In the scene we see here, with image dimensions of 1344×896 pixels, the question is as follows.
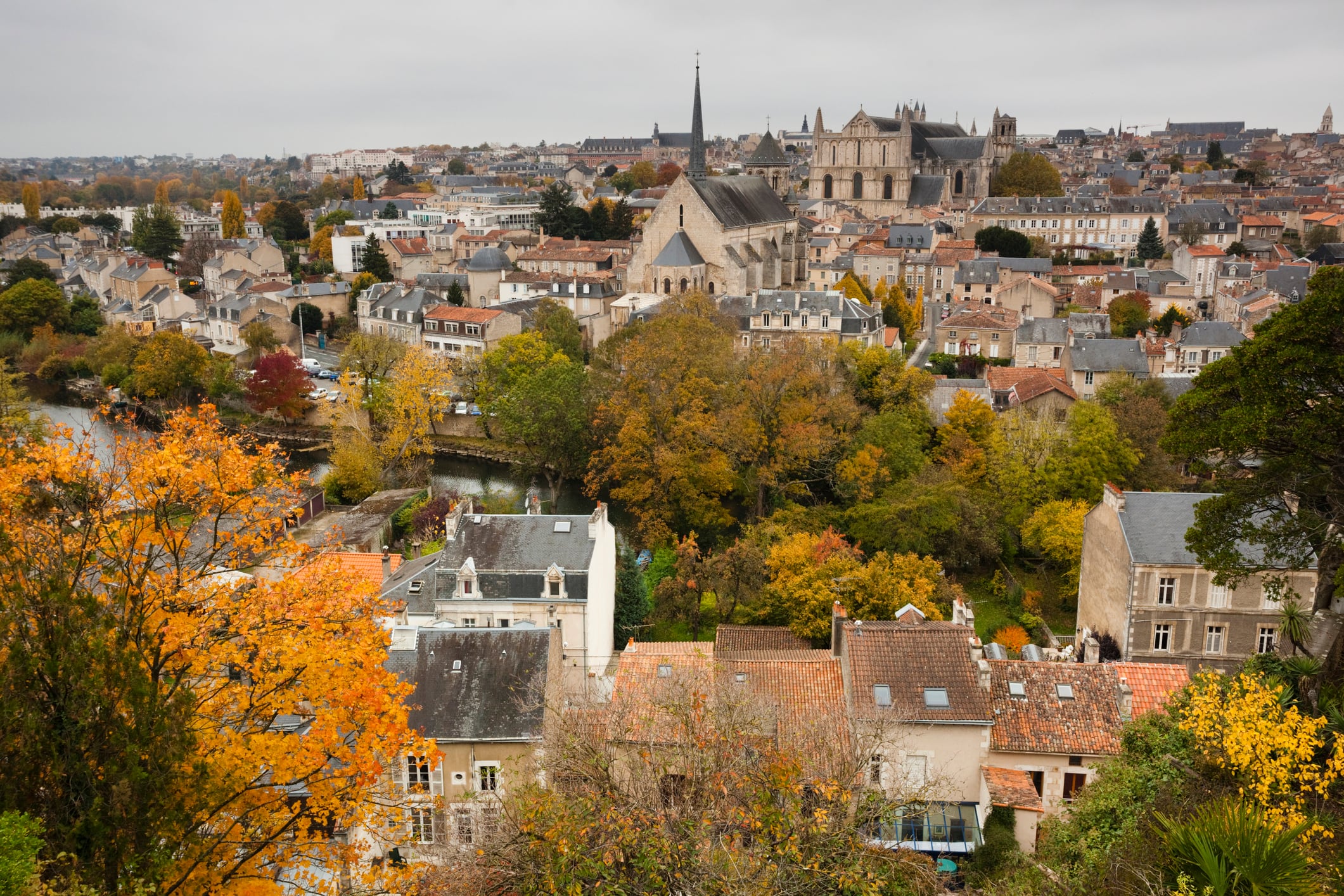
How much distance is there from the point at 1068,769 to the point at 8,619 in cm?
1363

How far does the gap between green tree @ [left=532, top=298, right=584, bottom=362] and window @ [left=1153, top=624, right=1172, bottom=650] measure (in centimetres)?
2808

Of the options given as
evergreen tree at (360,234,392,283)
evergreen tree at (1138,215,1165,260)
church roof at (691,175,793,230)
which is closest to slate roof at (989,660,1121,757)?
church roof at (691,175,793,230)

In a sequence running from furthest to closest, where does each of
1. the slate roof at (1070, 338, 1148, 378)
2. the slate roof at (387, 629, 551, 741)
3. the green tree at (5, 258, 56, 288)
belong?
the green tree at (5, 258, 56, 288) < the slate roof at (1070, 338, 1148, 378) < the slate roof at (387, 629, 551, 741)

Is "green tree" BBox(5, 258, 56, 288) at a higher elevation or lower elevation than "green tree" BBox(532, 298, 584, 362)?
higher

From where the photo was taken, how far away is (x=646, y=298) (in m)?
51.8

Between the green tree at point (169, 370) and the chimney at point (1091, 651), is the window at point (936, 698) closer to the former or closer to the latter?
the chimney at point (1091, 651)

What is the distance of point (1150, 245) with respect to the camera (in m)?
68.4

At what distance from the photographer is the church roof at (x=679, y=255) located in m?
52.4

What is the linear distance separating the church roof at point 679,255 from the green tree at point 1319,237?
43.4 metres

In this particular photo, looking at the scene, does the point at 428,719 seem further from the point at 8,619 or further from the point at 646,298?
the point at 646,298

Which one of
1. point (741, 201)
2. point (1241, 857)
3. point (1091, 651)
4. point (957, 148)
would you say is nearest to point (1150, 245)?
point (957, 148)

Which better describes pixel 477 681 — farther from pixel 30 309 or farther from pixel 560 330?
pixel 30 309

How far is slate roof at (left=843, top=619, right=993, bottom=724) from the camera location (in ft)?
51.7

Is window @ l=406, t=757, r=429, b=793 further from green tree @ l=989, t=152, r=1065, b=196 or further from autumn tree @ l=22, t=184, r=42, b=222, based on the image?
autumn tree @ l=22, t=184, r=42, b=222
